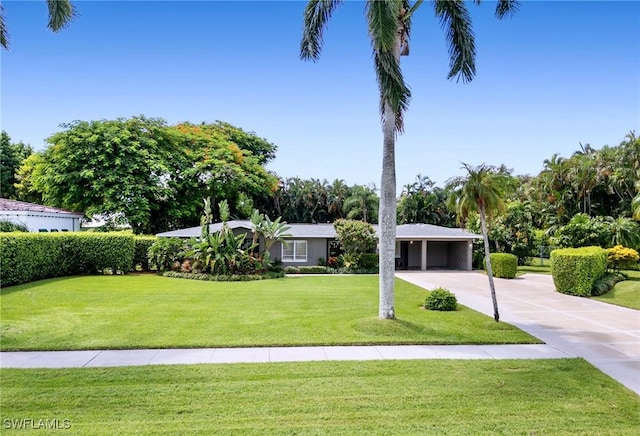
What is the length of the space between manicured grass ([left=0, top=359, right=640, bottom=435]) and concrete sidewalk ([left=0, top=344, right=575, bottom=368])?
0.40 metres

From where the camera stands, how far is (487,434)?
4.85 metres

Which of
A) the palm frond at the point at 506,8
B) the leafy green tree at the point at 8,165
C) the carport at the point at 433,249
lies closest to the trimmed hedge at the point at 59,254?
the carport at the point at 433,249

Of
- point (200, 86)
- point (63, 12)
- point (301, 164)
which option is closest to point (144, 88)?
point (200, 86)

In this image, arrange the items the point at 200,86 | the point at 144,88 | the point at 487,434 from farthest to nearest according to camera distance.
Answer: the point at 200,86 < the point at 144,88 < the point at 487,434

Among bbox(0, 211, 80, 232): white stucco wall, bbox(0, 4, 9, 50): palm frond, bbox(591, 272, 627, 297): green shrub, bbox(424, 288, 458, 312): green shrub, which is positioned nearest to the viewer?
bbox(0, 4, 9, 50): palm frond

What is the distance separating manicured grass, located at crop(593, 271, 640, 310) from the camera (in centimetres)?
1443

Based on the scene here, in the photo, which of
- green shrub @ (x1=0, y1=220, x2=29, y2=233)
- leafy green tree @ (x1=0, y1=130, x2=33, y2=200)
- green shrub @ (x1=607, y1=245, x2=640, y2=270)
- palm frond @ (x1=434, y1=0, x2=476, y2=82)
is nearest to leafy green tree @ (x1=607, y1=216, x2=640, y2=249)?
green shrub @ (x1=607, y1=245, x2=640, y2=270)

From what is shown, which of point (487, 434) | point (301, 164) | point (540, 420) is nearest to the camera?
point (487, 434)

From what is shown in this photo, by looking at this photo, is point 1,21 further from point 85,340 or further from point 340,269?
point 340,269

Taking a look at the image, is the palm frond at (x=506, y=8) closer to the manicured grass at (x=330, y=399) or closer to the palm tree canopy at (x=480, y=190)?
the palm tree canopy at (x=480, y=190)

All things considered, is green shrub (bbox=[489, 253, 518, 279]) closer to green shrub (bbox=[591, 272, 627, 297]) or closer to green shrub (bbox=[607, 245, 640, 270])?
green shrub (bbox=[607, 245, 640, 270])

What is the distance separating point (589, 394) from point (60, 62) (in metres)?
16.5

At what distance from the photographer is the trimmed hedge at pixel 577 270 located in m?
16.2

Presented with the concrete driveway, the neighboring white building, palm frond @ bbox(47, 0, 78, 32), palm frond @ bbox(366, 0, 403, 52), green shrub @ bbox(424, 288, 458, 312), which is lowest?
the concrete driveway
